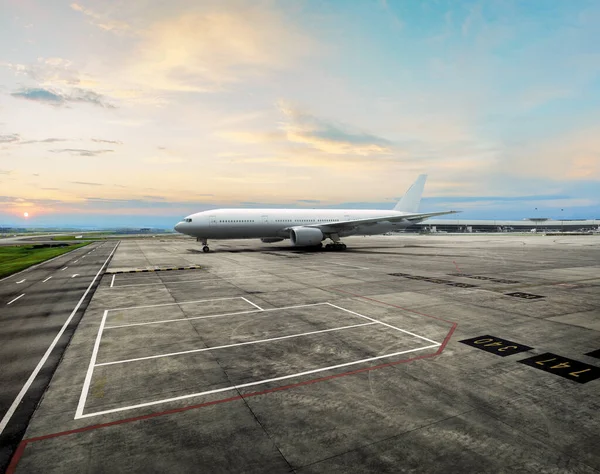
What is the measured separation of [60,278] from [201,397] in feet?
74.5

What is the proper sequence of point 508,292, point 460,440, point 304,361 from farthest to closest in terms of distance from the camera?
1. point 508,292
2. point 304,361
3. point 460,440

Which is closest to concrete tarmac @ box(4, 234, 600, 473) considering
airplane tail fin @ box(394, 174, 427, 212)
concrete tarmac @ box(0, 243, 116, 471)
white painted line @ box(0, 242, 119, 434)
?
concrete tarmac @ box(0, 243, 116, 471)

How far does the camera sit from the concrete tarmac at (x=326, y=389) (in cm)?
516

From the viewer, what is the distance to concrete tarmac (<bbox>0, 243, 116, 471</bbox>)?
6367 mm

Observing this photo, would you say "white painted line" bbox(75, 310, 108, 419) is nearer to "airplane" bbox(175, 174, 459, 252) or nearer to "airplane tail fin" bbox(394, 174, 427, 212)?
"airplane" bbox(175, 174, 459, 252)

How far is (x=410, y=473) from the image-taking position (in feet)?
15.5

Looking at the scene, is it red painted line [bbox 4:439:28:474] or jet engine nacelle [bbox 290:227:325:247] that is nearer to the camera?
red painted line [bbox 4:439:28:474]

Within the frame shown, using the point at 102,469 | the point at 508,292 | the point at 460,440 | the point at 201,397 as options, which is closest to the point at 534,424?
the point at 460,440

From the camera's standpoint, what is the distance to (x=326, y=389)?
7234 mm

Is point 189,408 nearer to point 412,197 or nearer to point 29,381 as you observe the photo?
point 29,381

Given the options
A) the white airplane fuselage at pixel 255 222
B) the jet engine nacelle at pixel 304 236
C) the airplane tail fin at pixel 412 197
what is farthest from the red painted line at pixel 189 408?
the airplane tail fin at pixel 412 197

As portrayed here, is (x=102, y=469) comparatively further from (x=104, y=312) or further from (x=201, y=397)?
(x=104, y=312)

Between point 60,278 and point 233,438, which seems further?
point 60,278

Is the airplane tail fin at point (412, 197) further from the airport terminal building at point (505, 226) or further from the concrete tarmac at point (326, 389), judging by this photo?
the airport terminal building at point (505, 226)
